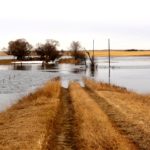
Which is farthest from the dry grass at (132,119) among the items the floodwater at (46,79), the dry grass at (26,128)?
the floodwater at (46,79)

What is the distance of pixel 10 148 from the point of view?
14.0 metres

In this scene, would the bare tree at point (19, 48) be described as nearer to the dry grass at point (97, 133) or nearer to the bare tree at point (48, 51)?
the bare tree at point (48, 51)

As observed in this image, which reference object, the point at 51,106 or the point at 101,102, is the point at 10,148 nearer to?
the point at 51,106

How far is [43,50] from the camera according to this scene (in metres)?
178

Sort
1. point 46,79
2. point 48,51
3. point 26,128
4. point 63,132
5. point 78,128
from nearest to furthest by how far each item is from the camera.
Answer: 1. point 63,132
2. point 26,128
3. point 78,128
4. point 46,79
5. point 48,51

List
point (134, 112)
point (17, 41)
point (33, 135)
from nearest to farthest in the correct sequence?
point (33, 135)
point (134, 112)
point (17, 41)

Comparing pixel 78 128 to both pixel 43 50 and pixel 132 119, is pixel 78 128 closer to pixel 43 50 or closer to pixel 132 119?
pixel 132 119

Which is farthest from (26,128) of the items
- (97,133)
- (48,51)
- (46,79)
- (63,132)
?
(48,51)

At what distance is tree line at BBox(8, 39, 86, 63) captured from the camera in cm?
17388

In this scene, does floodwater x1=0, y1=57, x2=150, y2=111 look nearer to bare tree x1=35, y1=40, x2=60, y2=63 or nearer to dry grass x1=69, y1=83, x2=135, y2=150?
dry grass x1=69, y1=83, x2=135, y2=150

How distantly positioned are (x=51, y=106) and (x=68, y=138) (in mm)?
8793

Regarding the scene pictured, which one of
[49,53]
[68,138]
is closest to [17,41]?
[49,53]

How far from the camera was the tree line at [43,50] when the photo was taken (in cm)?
17388

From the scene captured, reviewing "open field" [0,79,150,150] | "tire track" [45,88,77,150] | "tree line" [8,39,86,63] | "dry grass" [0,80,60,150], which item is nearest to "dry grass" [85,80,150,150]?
"open field" [0,79,150,150]
